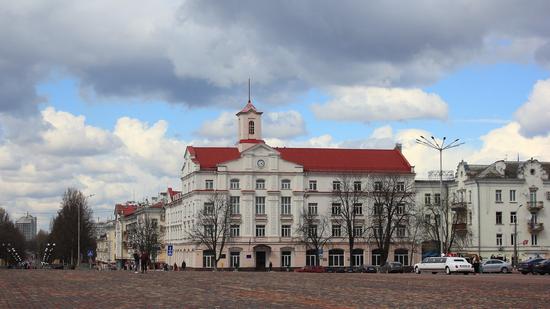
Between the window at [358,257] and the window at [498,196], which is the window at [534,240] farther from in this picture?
the window at [358,257]

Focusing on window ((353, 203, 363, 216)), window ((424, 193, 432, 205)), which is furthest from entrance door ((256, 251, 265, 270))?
window ((424, 193, 432, 205))

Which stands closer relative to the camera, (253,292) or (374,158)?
(253,292)

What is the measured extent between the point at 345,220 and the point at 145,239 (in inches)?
1556

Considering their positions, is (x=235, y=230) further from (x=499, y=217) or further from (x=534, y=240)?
(x=534, y=240)

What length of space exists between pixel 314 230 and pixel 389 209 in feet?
38.8

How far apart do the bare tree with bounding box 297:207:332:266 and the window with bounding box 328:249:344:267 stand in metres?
1.84

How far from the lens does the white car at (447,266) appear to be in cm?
Result: 6475

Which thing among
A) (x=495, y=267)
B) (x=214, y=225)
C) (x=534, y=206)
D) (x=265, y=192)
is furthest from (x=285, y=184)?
(x=495, y=267)

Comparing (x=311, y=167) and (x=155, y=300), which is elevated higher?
(x=311, y=167)

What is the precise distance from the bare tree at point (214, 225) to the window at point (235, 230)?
626 mm

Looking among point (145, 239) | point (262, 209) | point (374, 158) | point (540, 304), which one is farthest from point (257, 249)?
point (540, 304)

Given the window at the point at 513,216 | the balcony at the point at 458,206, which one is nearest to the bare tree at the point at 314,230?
the balcony at the point at 458,206

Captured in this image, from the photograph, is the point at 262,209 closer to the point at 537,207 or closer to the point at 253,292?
the point at 537,207

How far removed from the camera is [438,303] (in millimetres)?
25016
